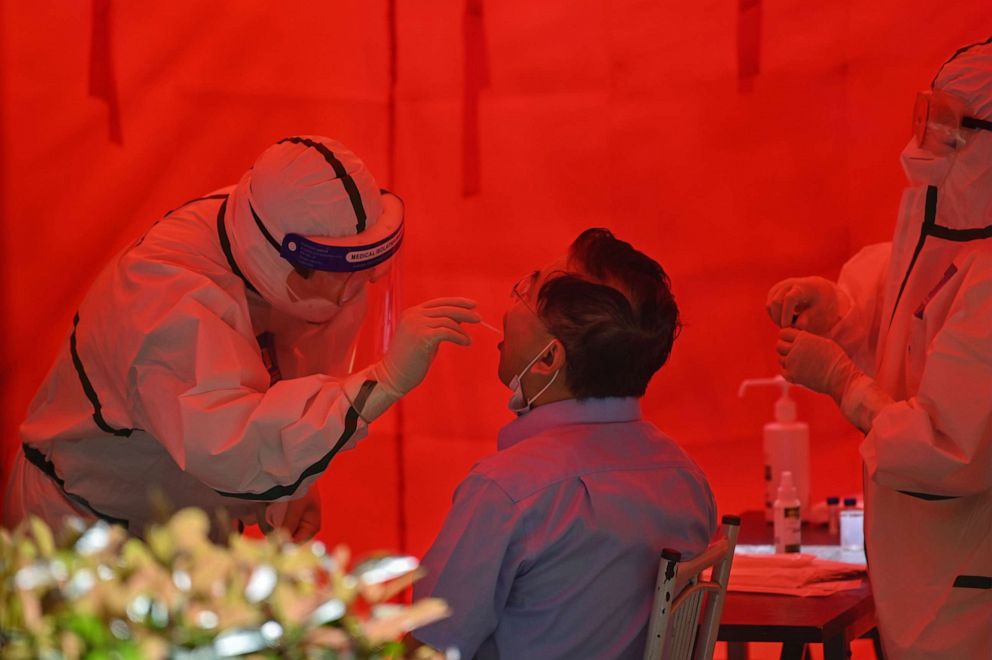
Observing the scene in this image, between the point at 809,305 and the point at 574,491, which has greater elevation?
the point at 809,305

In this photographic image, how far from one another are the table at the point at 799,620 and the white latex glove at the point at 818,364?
14.1 inches

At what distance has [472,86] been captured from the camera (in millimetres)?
3469

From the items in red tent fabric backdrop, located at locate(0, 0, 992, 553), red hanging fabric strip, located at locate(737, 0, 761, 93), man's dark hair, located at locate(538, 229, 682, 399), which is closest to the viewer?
man's dark hair, located at locate(538, 229, 682, 399)

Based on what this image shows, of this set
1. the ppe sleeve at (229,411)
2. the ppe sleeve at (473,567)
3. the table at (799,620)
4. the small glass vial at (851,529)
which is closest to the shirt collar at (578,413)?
the ppe sleeve at (473,567)

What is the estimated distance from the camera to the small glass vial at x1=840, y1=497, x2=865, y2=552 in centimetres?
268

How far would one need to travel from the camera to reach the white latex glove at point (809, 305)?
2461 mm

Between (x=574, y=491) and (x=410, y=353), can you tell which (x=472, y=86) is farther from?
(x=574, y=491)

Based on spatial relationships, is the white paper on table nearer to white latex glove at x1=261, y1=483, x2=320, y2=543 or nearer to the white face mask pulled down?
the white face mask pulled down

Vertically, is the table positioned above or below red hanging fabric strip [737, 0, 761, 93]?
below

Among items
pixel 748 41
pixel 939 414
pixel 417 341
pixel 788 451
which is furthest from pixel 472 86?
pixel 939 414

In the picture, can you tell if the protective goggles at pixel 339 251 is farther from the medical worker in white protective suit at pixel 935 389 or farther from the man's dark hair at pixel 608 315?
the medical worker in white protective suit at pixel 935 389

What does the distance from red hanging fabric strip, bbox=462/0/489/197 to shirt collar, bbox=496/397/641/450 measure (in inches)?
68.8

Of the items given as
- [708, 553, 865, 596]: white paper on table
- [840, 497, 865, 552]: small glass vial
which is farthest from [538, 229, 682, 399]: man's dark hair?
[840, 497, 865, 552]: small glass vial

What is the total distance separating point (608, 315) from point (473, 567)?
1.33 feet
